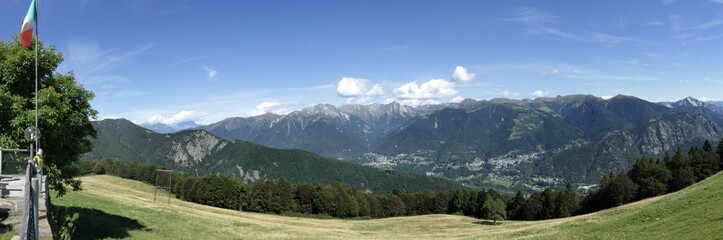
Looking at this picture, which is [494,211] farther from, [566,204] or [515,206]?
[515,206]

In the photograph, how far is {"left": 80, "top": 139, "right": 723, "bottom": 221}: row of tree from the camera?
4240 inches

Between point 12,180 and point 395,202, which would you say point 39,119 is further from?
point 395,202

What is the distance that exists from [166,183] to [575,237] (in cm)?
17794

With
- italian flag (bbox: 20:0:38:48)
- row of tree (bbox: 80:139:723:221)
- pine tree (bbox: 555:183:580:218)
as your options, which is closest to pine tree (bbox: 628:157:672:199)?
row of tree (bbox: 80:139:723:221)

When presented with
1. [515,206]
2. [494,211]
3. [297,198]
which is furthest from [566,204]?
[297,198]

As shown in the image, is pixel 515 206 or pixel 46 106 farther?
pixel 515 206

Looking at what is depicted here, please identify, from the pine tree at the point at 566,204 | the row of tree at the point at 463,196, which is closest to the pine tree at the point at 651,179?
the row of tree at the point at 463,196

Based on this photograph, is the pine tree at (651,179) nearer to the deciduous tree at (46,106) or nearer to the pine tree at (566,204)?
the pine tree at (566,204)

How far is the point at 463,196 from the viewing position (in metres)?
151

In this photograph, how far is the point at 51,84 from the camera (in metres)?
28.1

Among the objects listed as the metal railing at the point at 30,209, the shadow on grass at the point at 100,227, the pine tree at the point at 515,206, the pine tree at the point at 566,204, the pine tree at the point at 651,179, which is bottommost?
the pine tree at the point at 515,206

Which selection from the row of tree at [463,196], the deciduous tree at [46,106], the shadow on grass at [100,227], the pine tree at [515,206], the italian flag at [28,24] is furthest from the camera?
the pine tree at [515,206]

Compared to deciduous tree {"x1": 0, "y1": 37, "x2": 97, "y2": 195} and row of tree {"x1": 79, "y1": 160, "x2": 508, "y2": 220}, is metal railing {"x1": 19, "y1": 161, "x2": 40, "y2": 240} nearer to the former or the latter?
deciduous tree {"x1": 0, "y1": 37, "x2": 97, "y2": 195}

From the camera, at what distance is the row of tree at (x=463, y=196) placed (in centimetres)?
10769
